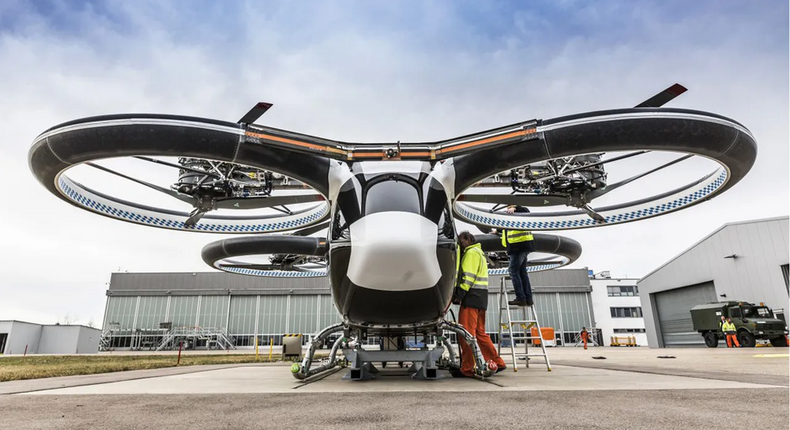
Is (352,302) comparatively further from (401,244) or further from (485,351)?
(485,351)

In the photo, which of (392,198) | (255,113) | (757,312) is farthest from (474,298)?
(757,312)

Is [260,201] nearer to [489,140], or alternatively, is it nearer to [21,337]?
[489,140]

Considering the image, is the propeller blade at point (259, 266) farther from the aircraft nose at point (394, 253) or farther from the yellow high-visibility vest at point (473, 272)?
the aircraft nose at point (394, 253)

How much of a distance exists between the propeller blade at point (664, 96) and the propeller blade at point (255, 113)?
4442 mm

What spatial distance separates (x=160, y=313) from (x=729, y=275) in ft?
162

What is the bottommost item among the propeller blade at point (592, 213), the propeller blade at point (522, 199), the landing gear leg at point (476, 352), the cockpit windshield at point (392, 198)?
the landing gear leg at point (476, 352)

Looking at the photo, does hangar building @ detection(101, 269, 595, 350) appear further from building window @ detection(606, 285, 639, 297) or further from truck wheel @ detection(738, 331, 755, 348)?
truck wheel @ detection(738, 331, 755, 348)

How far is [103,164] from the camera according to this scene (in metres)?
7.59

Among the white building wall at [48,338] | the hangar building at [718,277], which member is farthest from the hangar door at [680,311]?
the white building wall at [48,338]

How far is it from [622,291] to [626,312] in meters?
2.35

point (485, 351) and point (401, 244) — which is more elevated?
point (401, 244)

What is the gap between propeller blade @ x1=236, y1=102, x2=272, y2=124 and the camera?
494 cm

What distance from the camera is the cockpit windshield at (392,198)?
188 inches

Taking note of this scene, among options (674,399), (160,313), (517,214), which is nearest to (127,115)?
(674,399)
